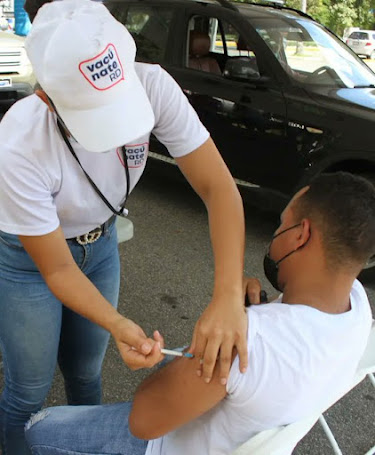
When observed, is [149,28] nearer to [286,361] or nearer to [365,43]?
[286,361]

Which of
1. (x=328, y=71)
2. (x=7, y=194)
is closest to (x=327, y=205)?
(x=7, y=194)

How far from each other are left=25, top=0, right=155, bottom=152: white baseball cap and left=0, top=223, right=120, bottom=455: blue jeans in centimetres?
46

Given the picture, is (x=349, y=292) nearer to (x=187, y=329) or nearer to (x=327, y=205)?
(x=327, y=205)

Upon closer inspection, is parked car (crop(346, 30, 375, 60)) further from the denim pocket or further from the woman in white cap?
the denim pocket

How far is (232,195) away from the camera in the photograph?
1472 mm

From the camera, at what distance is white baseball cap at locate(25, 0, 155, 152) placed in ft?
3.58

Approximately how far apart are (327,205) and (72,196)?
0.63 m

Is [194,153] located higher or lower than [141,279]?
higher

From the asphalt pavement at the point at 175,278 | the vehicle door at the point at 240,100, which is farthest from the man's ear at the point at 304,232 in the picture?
the vehicle door at the point at 240,100

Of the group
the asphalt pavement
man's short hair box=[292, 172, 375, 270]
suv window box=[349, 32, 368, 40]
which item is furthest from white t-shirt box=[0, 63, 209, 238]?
suv window box=[349, 32, 368, 40]

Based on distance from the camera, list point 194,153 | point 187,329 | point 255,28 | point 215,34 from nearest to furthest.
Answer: point 194,153 < point 187,329 < point 255,28 < point 215,34

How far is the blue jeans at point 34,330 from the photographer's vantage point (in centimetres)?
150

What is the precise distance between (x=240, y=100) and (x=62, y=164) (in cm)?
320

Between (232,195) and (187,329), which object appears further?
(187,329)
